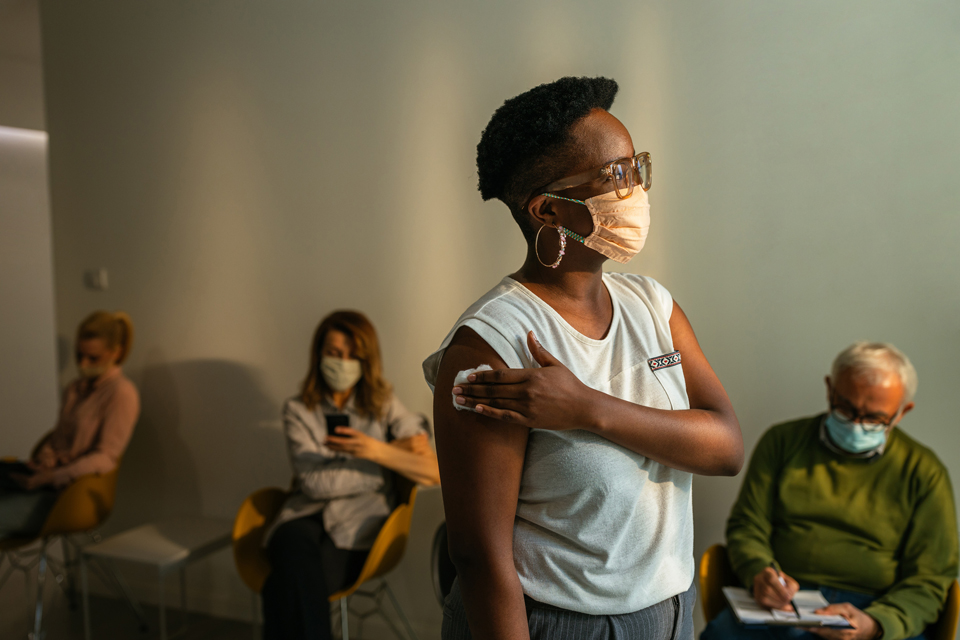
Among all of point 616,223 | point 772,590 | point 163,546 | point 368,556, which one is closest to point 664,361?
point 616,223

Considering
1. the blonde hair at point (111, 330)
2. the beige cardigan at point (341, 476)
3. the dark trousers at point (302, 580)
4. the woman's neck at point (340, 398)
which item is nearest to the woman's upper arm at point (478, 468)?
the dark trousers at point (302, 580)

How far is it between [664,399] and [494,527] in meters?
0.33

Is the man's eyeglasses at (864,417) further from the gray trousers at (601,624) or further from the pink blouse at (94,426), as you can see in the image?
the pink blouse at (94,426)

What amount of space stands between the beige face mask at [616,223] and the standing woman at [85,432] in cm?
337

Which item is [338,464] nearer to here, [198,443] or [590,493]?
[198,443]

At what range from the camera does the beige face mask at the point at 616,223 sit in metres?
1.07

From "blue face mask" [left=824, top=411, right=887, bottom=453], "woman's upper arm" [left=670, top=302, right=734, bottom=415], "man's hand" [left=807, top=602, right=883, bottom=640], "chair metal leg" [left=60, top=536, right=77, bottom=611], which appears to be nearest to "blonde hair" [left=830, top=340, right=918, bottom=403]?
"blue face mask" [left=824, top=411, right=887, bottom=453]

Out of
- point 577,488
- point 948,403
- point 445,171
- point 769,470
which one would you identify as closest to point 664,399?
point 577,488

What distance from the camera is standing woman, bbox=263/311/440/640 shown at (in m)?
2.72

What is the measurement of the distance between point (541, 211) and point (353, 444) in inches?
78.4

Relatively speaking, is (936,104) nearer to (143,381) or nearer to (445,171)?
(445,171)

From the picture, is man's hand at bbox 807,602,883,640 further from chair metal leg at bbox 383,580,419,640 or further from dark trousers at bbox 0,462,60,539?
dark trousers at bbox 0,462,60,539

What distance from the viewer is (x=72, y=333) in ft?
14.1

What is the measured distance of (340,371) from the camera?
9.96ft
